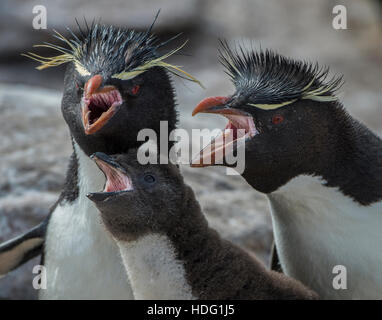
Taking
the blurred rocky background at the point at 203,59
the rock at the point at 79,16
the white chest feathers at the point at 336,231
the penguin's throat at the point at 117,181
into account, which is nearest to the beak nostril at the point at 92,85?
the penguin's throat at the point at 117,181

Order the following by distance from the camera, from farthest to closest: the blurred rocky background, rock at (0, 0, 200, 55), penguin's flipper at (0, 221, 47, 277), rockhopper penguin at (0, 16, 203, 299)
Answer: rock at (0, 0, 200, 55), the blurred rocky background, penguin's flipper at (0, 221, 47, 277), rockhopper penguin at (0, 16, 203, 299)

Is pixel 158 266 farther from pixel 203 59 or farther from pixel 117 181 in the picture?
pixel 203 59

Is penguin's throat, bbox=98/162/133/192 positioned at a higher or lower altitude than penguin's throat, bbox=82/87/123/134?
lower

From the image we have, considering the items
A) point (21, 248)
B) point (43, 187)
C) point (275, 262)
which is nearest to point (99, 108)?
point (21, 248)

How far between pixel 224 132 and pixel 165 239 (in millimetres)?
422

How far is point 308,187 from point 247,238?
1.16 m

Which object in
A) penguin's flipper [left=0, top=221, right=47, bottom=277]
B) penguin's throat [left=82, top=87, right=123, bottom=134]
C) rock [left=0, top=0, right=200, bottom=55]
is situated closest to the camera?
penguin's throat [left=82, top=87, right=123, bottom=134]

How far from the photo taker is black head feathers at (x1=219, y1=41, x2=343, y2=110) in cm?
236

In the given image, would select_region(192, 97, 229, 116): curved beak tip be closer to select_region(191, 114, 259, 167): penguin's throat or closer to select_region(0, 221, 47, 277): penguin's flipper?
select_region(191, 114, 259, 167): penguin's throat

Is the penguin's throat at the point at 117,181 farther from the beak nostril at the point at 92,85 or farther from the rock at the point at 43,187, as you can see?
the rock at the point at 43,187

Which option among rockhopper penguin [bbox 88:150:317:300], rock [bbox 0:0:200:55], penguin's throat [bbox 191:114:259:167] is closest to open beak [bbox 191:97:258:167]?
penguin's throat [bbox 191:114:259:167]

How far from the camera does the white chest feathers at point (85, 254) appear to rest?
263cm

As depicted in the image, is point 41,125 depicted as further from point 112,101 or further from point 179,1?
point 179,1
